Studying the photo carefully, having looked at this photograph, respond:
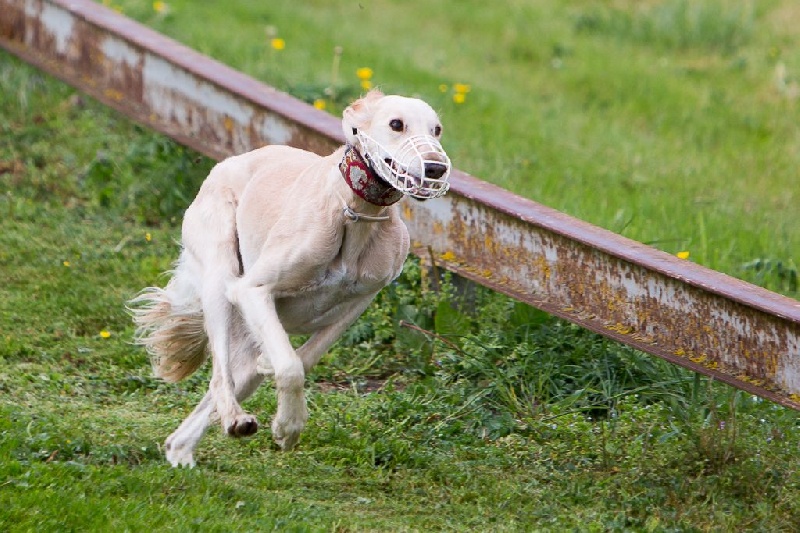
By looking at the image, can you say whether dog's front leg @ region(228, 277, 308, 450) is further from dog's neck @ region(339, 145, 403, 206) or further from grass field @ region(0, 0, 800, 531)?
dog's neck @ region(339, 145, 403, 206)

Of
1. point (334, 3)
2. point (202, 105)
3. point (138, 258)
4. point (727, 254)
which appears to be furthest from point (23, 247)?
point (334, 3)

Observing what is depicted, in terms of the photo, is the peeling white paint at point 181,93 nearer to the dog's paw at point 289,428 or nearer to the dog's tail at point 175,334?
the dog's tail at point 175,334

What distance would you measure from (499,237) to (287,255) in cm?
135

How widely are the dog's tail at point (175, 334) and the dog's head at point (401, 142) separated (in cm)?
120

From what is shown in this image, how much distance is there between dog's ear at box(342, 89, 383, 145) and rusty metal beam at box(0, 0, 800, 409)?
1.16 meters

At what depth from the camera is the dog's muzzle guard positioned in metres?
4.14

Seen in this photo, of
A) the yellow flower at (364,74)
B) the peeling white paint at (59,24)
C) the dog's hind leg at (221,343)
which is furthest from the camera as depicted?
the yellow flower at (364,74)

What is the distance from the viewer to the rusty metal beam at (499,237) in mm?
4770

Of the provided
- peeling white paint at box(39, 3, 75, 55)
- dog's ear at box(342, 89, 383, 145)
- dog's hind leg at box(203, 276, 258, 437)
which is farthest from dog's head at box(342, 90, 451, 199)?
peeling white paint at box(39, 3, 75, 55)

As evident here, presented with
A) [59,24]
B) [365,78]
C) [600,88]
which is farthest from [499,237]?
[600,88]

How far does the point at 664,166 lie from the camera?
28.4 ft

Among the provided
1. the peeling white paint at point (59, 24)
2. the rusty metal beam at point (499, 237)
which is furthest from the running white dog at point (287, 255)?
the peeling white paint at point (59, 24)

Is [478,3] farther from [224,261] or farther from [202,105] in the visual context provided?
[224,261]

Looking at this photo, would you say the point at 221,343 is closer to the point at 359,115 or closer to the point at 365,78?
the point at 359,115
